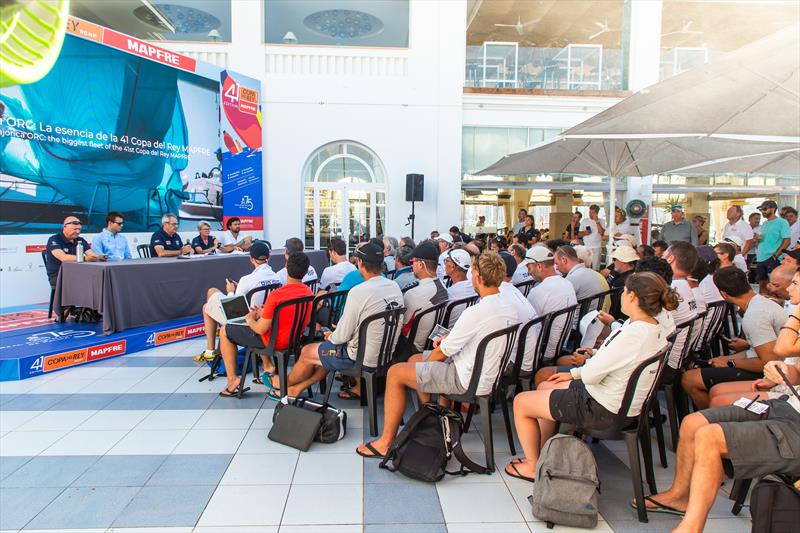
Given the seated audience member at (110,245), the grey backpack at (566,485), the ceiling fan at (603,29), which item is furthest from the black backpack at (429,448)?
the ceiling fan at (603,29)

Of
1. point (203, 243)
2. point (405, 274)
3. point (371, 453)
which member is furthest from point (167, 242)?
point (371, 453)

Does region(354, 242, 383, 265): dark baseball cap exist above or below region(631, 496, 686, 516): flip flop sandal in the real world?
above

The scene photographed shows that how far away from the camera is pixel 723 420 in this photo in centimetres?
220

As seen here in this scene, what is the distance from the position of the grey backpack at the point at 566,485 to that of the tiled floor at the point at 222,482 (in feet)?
0.25

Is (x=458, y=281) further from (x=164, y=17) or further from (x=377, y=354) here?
(x=164, y=17)

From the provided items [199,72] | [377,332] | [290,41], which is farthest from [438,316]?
[290,41]

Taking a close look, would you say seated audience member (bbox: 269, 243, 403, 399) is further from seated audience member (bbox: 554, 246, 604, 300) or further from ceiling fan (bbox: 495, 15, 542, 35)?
ceiling fan (bbox: 495, 15, 542, 35)

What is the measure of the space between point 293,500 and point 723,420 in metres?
2.06

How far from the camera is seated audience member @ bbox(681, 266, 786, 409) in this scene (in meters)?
2.73

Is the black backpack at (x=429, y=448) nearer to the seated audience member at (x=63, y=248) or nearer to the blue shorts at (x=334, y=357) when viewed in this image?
the blue shorts at (x=334, y=357)

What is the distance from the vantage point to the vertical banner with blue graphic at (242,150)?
10141mm

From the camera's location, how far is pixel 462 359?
2.77 m

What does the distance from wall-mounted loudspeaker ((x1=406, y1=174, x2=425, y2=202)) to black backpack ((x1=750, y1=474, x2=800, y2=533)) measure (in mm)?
9376

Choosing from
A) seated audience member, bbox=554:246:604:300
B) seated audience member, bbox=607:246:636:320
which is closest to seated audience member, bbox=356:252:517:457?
seated audience member, bbox=554:246:604:300
